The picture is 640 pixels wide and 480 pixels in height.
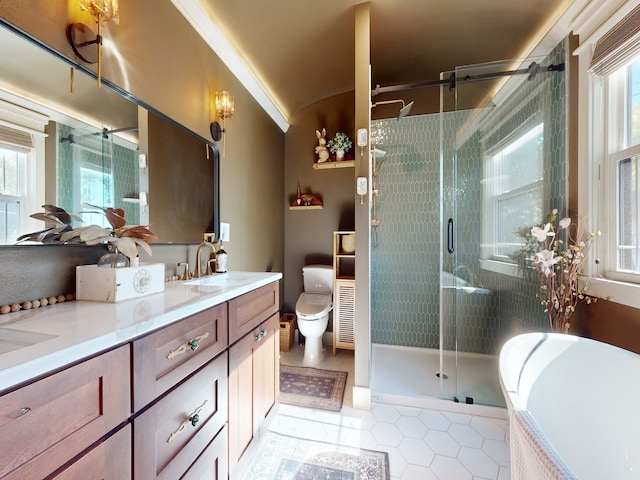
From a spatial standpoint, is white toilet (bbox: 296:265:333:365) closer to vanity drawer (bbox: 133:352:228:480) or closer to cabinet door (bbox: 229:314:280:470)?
→ cabinet door (bbox: 229:314:280:470)

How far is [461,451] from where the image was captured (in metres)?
1.42

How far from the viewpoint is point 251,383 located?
127cm

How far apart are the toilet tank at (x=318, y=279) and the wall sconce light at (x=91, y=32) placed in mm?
2086

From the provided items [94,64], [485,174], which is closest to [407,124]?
[485,174]

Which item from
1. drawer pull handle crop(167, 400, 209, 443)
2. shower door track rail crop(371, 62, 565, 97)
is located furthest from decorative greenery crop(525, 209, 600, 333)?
drawer pull handle crop(167, 400, 209, 443)

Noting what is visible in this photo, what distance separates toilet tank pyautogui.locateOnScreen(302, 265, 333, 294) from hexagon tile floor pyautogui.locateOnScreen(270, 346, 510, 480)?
3.60 feet

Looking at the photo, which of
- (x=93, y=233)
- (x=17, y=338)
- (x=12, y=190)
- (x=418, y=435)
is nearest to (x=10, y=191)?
(x=12, y=190)

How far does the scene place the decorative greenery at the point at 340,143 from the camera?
8.71 feet

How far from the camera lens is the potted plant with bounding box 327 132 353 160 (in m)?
2.66

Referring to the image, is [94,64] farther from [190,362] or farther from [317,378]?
[317,378]

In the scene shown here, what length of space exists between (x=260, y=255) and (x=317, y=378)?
1176mm

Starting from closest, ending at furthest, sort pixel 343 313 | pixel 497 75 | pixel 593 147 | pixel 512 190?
pixel 593 147 → pixel 497 75 → pixel 512 190 → pixel 343 313

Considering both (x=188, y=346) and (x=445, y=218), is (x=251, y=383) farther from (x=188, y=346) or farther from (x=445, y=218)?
(x=445, y=218)

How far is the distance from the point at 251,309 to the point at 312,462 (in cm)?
86
